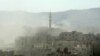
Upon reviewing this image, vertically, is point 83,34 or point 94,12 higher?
point 94,12

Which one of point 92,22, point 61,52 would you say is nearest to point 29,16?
point 61,52

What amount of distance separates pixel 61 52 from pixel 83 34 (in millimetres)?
1464

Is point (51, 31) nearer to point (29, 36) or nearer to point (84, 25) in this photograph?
point (29, 36)

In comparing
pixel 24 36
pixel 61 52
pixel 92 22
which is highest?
pixel 92 22

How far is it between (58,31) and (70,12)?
1.02 m

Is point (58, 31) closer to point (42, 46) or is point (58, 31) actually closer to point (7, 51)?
point (42, 46)

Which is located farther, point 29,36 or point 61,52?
point 29,36

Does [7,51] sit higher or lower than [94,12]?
lower

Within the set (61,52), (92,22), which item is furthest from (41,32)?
(92,22)

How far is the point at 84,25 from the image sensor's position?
8836 millimetres

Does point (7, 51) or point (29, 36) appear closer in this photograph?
point (7, 51)

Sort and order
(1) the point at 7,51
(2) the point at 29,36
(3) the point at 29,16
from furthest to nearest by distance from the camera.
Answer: (3) the point at 29,16, (2) the point at 29,36, (1) the point at 7,51

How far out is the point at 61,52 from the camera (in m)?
7.32

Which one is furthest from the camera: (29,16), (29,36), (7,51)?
(29,16)
